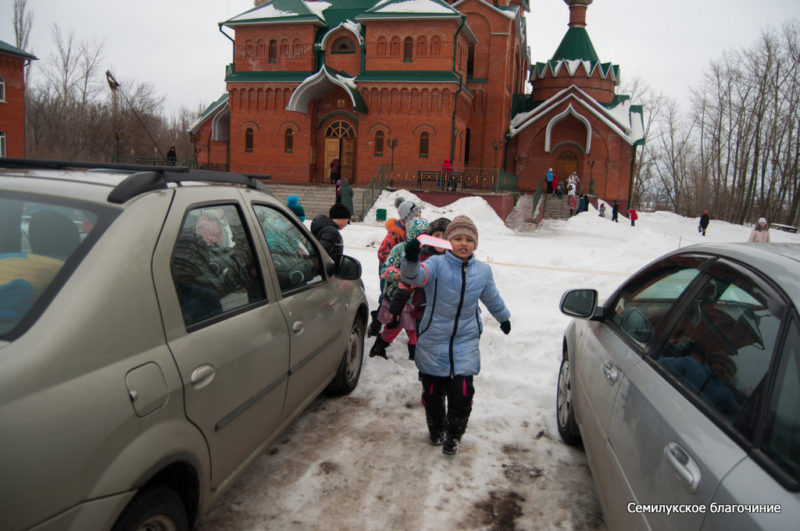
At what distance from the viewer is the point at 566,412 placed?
13.8ft

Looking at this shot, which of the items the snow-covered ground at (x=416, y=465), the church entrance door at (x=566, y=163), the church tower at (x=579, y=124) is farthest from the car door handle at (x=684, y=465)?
the church entrance door at (x=566, y=163)

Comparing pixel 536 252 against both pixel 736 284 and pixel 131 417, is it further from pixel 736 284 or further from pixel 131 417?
pixel 131 417

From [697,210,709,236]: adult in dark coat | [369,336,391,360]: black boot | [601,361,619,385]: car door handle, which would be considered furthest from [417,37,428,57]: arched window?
[601,361,619,385]: car door handle

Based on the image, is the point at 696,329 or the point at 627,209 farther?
the point at 627,209

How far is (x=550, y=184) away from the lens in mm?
33312

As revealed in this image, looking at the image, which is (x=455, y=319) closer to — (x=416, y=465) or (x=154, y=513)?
(x=416, y=465)

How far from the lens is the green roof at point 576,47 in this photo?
36000 millimetres

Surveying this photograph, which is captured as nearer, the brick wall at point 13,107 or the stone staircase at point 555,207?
the stone staircase at point 555,207

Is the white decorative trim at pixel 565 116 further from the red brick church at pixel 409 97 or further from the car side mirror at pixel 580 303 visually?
the car side mirror at pixel 580 303

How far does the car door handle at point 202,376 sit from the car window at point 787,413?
201 cm

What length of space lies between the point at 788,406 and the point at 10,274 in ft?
8.36

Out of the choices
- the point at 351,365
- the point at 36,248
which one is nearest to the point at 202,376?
the point at 36,248

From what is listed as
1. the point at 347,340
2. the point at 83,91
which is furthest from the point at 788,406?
the point at 83,91

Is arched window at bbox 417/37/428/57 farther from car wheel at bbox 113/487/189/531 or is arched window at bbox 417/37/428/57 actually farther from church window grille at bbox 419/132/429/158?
car wheel at bbox 113/487/189/531
